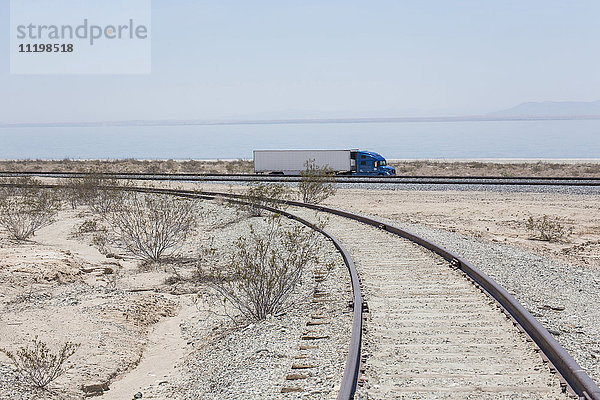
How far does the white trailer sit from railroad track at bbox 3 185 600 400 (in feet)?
118

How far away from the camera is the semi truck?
49.2 m

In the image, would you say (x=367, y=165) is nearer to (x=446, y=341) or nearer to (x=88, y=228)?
(x=88, y=228)

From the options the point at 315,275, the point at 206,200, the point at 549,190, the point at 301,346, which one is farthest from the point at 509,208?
the point at 301,346

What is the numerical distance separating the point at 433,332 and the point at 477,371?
148cm

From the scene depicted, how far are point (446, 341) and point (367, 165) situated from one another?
41.7 m

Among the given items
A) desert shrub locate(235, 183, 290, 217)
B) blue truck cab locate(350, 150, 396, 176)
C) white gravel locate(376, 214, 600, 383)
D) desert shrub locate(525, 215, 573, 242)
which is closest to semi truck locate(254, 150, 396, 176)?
blue truck cab locate(350, 150, 396, 176)

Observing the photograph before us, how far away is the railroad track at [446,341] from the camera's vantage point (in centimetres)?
667

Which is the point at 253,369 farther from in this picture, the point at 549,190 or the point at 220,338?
the point at 549,190

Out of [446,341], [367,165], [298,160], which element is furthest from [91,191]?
[446,341]

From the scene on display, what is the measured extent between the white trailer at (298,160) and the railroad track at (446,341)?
35972mm

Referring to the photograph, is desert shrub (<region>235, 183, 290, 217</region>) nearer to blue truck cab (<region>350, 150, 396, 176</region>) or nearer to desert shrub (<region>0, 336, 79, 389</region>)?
desert shrub (<region>0, 336, 79, 389</region>)

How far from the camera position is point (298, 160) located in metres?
50.8

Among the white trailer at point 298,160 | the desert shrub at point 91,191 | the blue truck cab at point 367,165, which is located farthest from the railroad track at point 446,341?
the blue truck cab at point 367,165

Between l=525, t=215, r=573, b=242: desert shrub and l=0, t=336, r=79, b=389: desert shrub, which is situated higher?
l=525, t=215, r=573, b=242: desert shrub
